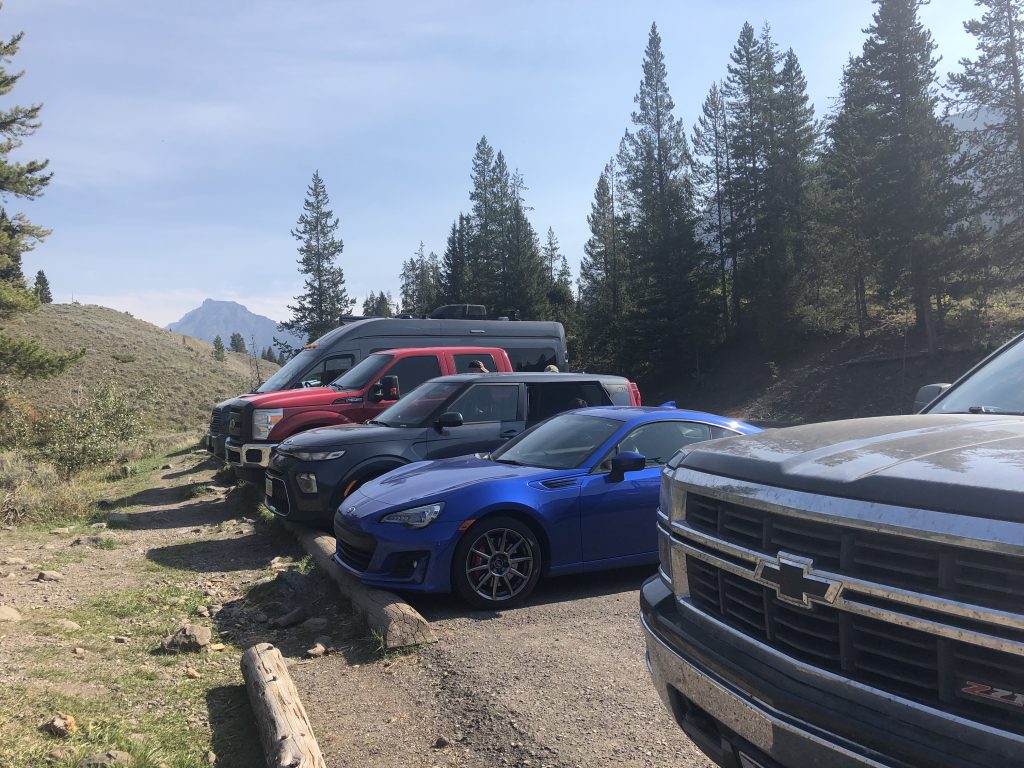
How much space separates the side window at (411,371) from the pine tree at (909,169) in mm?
23481

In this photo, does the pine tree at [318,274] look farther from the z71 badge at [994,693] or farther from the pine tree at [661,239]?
the z71 badge at [994,693]

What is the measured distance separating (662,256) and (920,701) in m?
40.4

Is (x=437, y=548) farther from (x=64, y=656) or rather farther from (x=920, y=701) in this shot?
(x=920, y=701)

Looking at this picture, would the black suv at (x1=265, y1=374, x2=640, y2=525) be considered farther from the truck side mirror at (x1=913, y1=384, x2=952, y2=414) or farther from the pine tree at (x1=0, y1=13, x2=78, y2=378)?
the pine tree at (x1=0, y1=13, x2=78, y2=378)

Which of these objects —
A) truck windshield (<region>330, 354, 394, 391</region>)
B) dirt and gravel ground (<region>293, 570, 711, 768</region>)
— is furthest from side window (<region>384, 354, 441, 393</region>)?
dirt and gravel ground (<region>293, 570, 711, 768</region>)

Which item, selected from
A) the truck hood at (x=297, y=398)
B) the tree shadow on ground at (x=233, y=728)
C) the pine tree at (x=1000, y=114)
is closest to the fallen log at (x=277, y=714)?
the tree shadow on ground at (x=233, y=728)

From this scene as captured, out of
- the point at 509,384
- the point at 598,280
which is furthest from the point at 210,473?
the point at 598,280

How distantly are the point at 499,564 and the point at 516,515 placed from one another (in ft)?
1.28

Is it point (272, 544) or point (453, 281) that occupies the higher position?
point (453, 281)

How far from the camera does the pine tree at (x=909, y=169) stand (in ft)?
90.1

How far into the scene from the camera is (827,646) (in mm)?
2080

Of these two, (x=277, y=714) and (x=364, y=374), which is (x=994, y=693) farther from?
(x=364, y=374)

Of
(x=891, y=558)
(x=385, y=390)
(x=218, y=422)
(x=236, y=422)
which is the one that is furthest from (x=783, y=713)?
(x=218, y=422)

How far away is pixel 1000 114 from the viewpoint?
1055 inches
